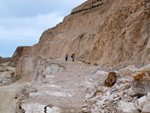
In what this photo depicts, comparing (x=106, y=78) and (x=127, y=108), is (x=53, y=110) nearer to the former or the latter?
(x=127, y=108)

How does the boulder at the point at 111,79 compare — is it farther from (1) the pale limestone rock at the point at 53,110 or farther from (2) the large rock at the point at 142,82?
(1) the pale limestone rock at the point at 53,110

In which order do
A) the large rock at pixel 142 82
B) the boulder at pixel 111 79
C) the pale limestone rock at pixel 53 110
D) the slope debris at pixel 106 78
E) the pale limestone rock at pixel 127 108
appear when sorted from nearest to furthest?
1. the pale limestone rock at pixel 127 108
2. the large rock at pixel 142 82
3. the slope debris at pixel 106 78
4. the pale limestone rock at pixel 53 110
5. the boulder at pixel 111 79

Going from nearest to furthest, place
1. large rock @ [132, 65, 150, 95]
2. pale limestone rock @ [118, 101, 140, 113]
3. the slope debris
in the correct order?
1. pale limestone rock @ [118, 101, 140, 113]
2. large rock @ [132, 65, 150, 95]
3. the slope debris

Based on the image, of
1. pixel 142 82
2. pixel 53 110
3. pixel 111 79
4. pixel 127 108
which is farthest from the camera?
pixel 111 79

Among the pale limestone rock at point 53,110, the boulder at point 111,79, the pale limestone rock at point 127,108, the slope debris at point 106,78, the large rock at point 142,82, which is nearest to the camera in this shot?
the pale limestone rock at point 127,108

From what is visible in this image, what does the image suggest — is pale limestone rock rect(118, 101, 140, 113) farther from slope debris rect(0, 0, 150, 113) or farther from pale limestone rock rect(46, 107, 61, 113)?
pale limestone rock rect(46, 107, 61, 113)

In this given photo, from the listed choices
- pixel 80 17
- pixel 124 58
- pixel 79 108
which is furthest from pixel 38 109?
pixel 80 17

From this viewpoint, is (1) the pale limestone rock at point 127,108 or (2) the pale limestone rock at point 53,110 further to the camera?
(2) the pale limestone rock at point 53,110

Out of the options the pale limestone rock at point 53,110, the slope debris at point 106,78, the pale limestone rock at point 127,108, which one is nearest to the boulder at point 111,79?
the slope debris at point 106,78

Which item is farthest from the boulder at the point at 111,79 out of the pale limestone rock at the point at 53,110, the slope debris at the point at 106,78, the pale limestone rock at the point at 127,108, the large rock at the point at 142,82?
the pale limestone rock at the point at 127,108

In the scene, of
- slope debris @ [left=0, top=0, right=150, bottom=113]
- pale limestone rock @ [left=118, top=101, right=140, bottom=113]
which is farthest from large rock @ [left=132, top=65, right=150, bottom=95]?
pale limestone rock @ [left=118, top=101, right=140, bottom=113]

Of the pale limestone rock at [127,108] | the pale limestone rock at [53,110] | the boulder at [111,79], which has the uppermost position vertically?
the boulder at [111,79]

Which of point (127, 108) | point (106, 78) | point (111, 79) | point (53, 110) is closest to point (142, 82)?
point (127, 108)

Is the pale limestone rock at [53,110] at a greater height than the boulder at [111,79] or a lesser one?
lesser
